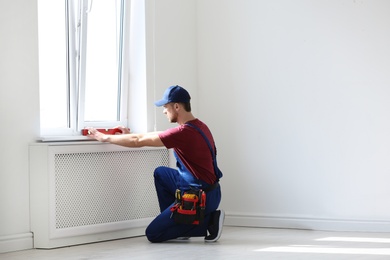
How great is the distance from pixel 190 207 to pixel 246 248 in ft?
1.62

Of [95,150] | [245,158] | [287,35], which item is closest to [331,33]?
[287,35]

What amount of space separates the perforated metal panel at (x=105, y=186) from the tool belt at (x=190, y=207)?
1.81ft

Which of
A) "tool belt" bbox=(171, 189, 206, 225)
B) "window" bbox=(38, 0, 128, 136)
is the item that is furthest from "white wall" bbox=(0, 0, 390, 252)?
"tool belt" bbox=(171, 189, 206, 225)

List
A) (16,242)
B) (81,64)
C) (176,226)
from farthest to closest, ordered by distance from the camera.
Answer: (81,64), (176,226), (16,242)

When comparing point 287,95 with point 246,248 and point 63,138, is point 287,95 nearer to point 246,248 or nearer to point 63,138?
point 246,248

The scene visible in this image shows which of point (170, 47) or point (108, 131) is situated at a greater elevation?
point (170, 47)

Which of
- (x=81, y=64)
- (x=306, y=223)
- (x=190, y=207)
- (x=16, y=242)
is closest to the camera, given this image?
Result: (x=16, y=242)

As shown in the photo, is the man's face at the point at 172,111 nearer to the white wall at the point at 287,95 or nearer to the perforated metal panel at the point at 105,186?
the perforated metal panel at the point at 105,186

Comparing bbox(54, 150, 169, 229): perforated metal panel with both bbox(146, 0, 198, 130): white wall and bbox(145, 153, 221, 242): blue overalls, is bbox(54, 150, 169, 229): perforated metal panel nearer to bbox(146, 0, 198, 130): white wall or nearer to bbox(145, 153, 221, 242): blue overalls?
bbox(145, 153, 221, 242): blue overalls

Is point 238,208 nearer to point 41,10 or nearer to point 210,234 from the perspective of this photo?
point 210,234

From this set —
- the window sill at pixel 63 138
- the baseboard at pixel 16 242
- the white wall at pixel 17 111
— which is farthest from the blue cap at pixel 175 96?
the baseboard at pixel 16 242

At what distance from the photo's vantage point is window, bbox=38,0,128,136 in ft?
18.2

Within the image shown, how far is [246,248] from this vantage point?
201 inches

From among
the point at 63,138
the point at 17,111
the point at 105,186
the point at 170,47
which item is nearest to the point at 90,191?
the point at 105,186
